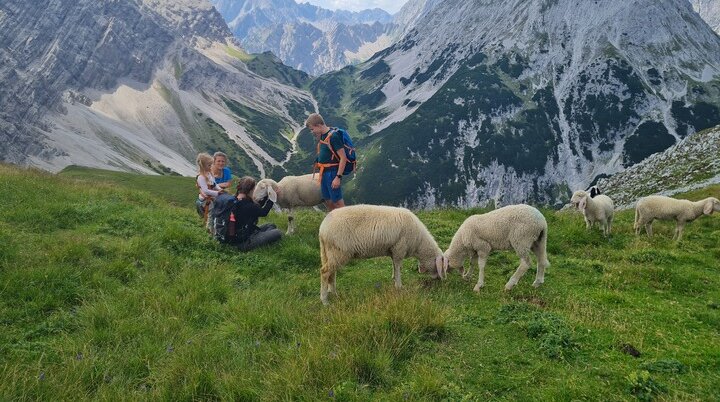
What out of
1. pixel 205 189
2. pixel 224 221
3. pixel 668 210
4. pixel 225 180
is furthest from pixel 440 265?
pixel 668 210

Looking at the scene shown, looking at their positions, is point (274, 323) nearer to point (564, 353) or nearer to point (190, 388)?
point (190, 388)

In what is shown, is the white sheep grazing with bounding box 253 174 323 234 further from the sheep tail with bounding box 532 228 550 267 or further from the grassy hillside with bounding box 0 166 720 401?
the sheep tail with bounding box 532 228 550 267

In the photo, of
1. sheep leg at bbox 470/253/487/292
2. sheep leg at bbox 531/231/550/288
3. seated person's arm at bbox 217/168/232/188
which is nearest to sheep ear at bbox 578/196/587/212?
sheep leg at bbox 531/231/550/288

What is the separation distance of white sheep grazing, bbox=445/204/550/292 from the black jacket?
266 inches

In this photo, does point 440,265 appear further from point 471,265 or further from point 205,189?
point 205,189

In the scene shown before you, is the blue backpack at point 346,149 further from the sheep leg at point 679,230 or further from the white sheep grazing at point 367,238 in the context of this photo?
the sheep leg at point 679,230

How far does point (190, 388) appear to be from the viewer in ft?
18.5

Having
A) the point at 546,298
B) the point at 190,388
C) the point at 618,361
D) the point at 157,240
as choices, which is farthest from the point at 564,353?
the point at 157,240

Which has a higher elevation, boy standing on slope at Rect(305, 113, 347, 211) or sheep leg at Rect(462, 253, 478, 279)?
boy standing on slope at Rect(305, 113, 347, 211)

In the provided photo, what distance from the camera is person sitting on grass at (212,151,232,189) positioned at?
16.3 meters

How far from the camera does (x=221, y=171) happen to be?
1677cm

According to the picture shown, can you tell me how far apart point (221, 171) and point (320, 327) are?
1123 cm

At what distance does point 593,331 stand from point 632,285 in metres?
4.08

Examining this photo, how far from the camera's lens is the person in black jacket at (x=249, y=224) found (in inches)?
557
